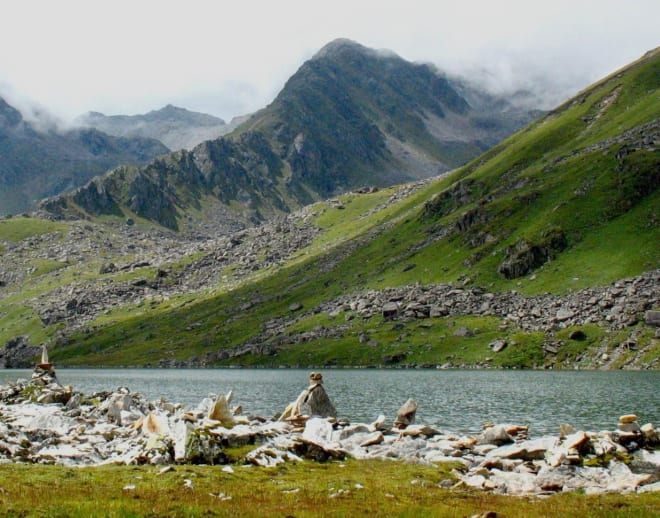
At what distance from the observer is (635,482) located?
30.1m

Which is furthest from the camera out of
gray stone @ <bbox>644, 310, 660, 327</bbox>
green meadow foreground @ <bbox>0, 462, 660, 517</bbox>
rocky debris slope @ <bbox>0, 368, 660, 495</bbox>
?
gray stone @ <bbox>644, 310, 660, 327</bbox>

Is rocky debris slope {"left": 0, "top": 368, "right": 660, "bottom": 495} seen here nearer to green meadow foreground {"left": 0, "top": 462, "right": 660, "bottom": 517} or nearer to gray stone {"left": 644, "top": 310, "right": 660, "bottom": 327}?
green meadow foreground {"left": 0, "top": 462, "right": 660, "bottom": 517}

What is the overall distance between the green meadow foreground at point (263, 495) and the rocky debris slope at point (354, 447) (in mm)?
2348

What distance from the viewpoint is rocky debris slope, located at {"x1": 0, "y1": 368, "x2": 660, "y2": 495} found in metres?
32.7

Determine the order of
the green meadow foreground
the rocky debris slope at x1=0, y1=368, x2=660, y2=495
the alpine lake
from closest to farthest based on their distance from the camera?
the green meadow foreground < the rocky debris slope at x1=0, y1=368, x2=660, y2=495 < the alpine lake

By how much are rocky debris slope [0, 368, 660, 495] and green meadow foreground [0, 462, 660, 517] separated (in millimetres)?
2348

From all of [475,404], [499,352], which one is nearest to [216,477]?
[475,404]

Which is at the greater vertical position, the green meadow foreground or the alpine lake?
the green meadow foreground

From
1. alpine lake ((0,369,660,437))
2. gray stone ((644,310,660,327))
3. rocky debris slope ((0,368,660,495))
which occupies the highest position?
rocky debris slope ((0,368,660,495))

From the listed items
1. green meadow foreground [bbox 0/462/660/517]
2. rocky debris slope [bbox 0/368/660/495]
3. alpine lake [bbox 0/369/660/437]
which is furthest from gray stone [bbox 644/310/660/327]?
green meadow foreground [bbox 0/462/660/517]

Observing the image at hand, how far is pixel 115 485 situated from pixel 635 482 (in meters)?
23.8

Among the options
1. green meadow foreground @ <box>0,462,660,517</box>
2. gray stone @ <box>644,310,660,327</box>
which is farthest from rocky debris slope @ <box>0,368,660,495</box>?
gray stone @ <box>644,310,660,327</box>

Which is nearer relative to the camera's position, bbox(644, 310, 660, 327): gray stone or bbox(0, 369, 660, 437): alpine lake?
bbox(0, 369, 660, 437): alpine lake

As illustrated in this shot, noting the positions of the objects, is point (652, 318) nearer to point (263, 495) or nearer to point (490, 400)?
point (490, 400)
